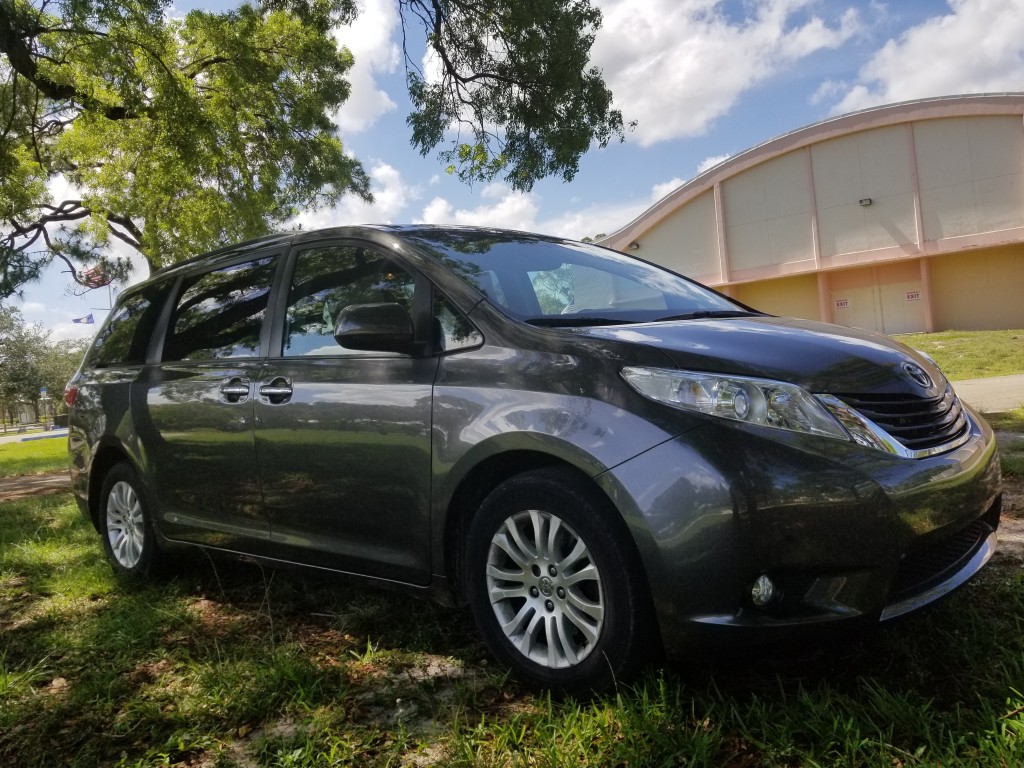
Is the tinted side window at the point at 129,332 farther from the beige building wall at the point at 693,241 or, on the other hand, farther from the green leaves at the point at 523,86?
the beige building wall at the point at 693,241

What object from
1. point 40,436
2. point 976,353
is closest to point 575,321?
point 976,353

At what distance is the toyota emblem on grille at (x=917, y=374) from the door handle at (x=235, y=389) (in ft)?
8.32

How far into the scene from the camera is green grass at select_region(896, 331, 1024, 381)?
15030 millimetres

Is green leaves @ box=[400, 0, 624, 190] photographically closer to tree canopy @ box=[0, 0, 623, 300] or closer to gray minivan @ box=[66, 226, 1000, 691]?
tree canopy @ box=[0, 0, 623, 300]

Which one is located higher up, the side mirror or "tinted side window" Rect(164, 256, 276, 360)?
"tinted side window" Rect(164, 256, 276, 360)

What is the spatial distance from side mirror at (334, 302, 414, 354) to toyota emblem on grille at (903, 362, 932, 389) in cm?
167

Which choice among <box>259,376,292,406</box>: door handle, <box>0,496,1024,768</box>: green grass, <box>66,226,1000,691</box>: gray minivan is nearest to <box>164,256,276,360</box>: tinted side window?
<box>66,226,1000,691</box>: gray minivan

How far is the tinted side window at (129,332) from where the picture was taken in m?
4.31

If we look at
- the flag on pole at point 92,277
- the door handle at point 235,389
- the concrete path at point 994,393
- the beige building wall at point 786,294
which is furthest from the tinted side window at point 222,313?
the beige building wall at point 786,294

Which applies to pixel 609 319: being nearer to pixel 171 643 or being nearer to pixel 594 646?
pixel 594 646

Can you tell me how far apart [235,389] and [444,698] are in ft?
5.38

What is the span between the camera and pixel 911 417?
2.43 metres

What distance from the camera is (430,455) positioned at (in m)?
2.74

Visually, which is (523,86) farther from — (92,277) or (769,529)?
(92,277)
